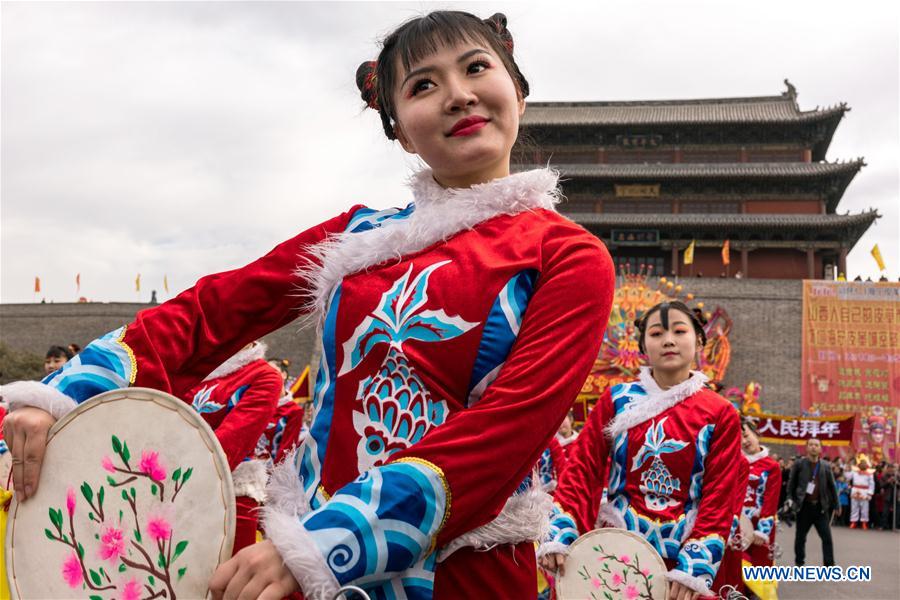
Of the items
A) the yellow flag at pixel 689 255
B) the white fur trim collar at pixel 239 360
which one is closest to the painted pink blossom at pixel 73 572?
the white fur trim collar at pixel 239 360

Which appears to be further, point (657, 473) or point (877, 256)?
point (877, 256)

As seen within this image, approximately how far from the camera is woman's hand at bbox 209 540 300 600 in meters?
1.01

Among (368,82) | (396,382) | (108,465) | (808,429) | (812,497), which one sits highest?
(368,82)

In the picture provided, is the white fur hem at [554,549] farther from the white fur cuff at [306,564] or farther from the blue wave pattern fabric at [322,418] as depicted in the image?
the white fur cuff at [306,564]

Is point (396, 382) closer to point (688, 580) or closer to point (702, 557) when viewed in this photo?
point (688, 580)

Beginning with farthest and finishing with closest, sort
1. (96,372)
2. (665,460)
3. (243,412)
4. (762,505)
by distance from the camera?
(762,505) → (243,412) → (665,460) → (96,372)

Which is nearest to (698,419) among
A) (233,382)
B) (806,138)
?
(233,382)

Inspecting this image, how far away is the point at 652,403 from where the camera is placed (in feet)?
12.0

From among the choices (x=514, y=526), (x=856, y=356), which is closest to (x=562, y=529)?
(x=514, y=526)

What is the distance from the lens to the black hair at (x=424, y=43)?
4.67 ft

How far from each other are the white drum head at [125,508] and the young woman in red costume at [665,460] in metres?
2.01

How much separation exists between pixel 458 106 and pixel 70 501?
843 millimetres
